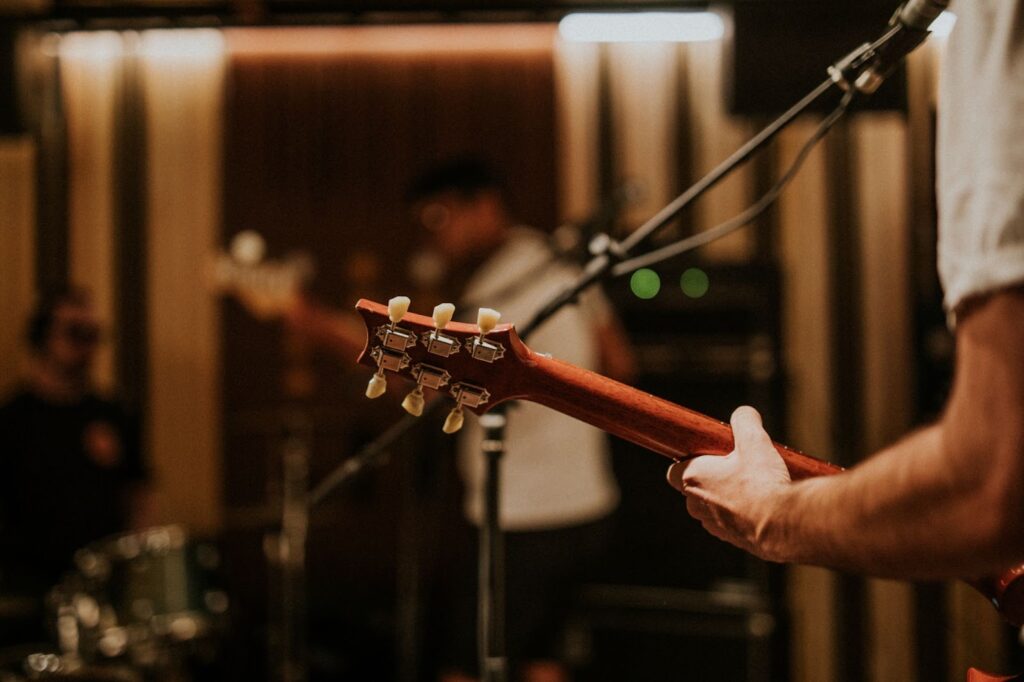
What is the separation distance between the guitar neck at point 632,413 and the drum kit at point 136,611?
1.94 metres

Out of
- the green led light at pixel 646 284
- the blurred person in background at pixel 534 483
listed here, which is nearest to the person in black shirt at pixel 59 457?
the blurred person in background at pixel 534 483

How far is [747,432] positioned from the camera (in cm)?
114

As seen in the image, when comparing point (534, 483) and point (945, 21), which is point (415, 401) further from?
point (945, 21)

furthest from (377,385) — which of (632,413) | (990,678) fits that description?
(990,678)

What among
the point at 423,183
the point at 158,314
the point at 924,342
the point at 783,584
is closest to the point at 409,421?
the point at 423,183

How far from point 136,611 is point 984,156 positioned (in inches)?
111

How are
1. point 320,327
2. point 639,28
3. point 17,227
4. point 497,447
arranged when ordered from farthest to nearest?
1. point 17,227
2. point 639,28
3. point 320,327
4. point 497,447

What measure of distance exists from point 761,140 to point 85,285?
13.6 ft

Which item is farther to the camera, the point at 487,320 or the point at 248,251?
the point at 248,251

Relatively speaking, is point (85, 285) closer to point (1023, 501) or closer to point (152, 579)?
point (152, 579)

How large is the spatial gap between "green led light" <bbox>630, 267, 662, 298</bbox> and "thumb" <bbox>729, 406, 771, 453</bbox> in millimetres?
2546

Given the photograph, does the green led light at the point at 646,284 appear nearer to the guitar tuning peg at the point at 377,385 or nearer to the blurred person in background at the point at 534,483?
the blurred person in background at the point at 534,483

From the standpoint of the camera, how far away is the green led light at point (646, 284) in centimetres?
372

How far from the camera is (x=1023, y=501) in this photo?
2.47ft
